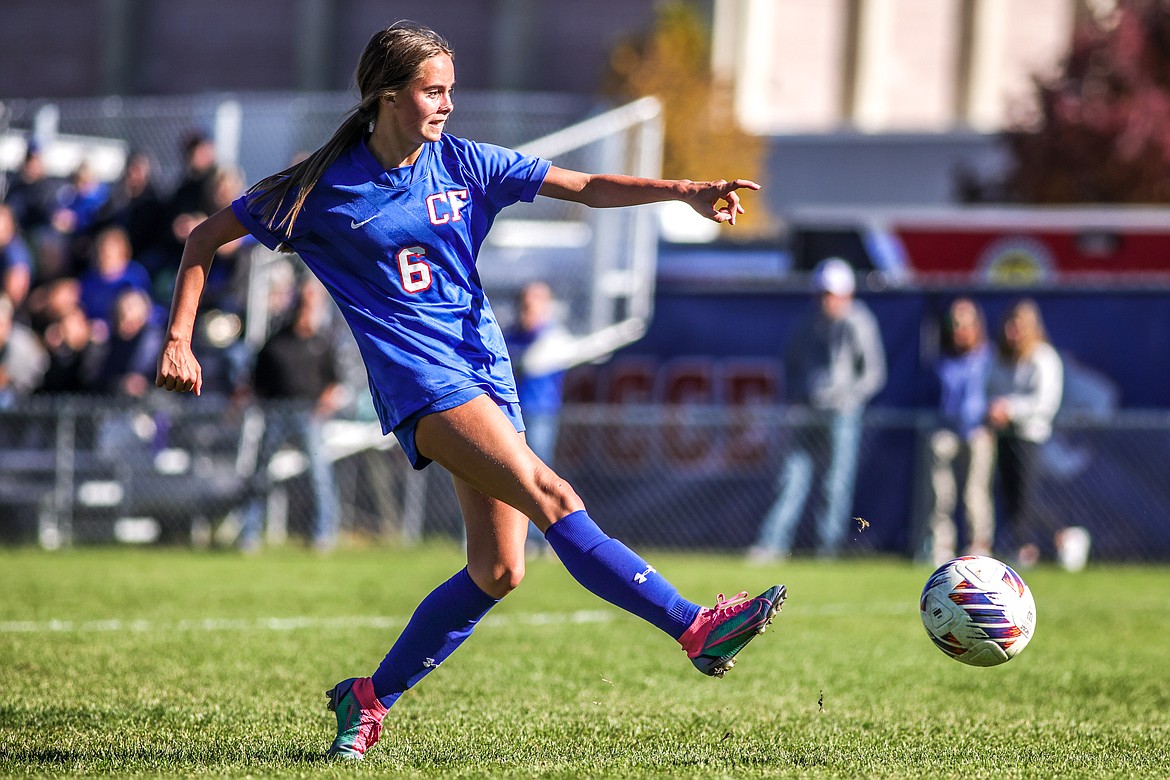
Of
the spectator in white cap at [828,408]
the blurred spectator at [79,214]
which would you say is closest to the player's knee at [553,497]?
the spectator in white cap at [828,408]

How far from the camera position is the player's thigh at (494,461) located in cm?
457

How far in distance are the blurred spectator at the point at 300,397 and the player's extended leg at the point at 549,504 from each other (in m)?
7.95

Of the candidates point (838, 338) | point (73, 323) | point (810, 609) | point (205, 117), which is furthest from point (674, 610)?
point (205, 117)

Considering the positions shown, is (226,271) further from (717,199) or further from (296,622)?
(717,199)

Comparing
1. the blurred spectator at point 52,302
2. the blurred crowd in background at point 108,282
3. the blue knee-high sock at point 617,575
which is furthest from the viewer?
the blurred spectator at point 52,302

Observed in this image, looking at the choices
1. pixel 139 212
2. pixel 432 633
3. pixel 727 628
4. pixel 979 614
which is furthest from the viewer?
pixel 139 212

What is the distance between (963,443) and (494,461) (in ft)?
26.9

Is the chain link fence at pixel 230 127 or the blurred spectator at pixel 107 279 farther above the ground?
the chain link fence at pixel 230 127

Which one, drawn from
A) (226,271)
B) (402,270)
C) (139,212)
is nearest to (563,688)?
(402,270)

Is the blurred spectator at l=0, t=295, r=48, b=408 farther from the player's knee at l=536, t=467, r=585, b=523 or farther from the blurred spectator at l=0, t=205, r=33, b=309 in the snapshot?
the player's knee at l=536, t=467, r=585, b=523

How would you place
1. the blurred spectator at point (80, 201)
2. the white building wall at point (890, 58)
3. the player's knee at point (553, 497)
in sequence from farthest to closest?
1. the white building wall at point (890, 58)
2. the blurred spectator at point (80, 201)
3. the player's knee at point (553, 497)

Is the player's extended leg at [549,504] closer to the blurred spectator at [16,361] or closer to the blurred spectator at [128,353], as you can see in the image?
the blurred spectator at [128,353]

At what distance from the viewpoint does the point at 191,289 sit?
4781mm

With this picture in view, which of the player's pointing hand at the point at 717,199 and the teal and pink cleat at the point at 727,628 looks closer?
the teal and pink cleat at the point at 727,628
